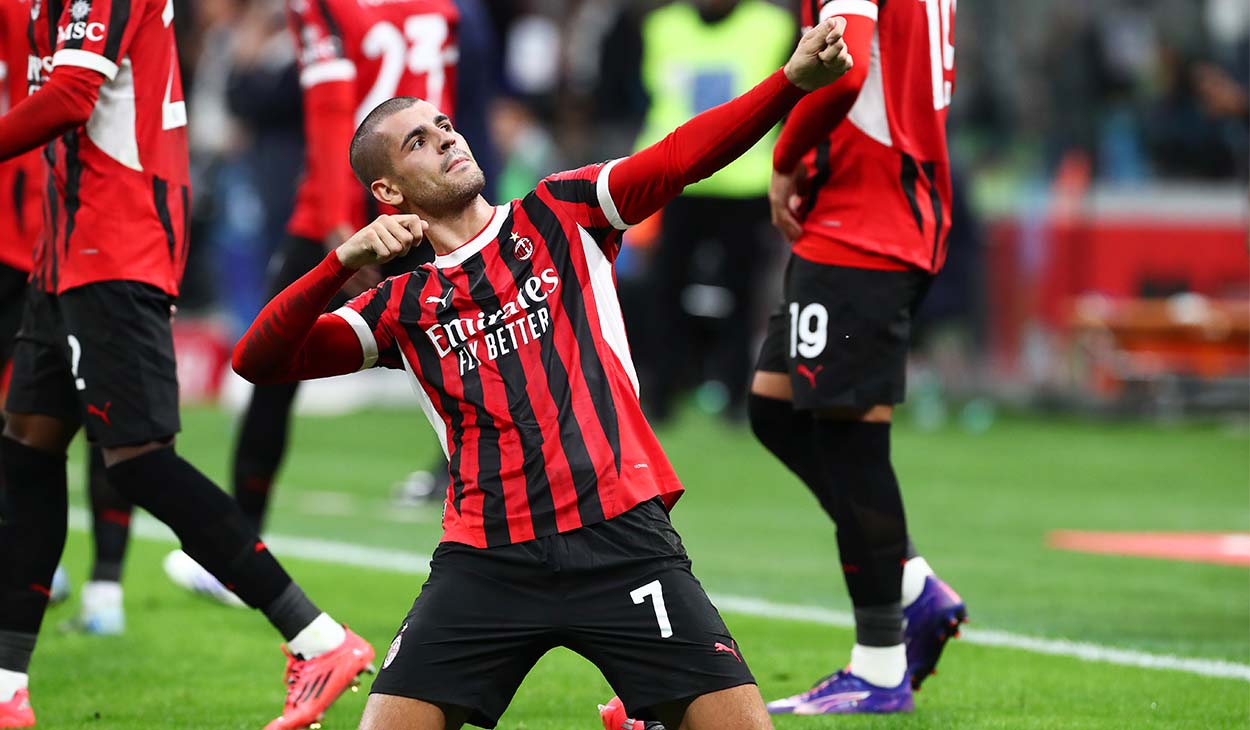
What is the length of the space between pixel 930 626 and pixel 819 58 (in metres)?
1.90

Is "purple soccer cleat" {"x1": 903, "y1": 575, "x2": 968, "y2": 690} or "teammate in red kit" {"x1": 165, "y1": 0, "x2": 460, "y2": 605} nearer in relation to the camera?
"purple soccer cleat" {"x1": 903, "y1": 575, "x2": 968, "y2": 690}

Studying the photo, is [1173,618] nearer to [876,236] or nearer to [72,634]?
[876,236]

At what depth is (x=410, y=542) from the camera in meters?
8.11

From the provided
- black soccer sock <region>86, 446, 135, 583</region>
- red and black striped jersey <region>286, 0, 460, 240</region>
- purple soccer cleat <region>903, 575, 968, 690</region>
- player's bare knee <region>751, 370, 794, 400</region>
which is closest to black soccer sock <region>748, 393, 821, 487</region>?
player's bare knee <region>751, 370, 794, 400</region>

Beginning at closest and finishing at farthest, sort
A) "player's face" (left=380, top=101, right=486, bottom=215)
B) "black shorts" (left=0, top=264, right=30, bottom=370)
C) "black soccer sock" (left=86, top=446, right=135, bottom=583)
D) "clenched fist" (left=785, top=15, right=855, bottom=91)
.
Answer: "clenched fist" (left=785, top=15, right=855, bottom=91)
"player's face" (left=380, top=101, right=486, bottom=215)
"black shorts" (left=0, top=264, right=30, bottom=370)
"black soccer sock" (left=86, top=446, right=135, bottom=583)

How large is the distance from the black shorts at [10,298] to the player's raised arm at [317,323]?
2123 mm

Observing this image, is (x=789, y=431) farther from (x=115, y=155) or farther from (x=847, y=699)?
(x=115, y=155)

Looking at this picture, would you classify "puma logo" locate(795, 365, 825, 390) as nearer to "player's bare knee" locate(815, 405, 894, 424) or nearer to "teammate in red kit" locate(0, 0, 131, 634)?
"player's bare knee" locate(815, 405, 894, 424)

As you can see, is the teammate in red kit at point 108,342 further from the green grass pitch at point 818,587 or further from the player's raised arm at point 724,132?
the player's raised arm at point 724,132

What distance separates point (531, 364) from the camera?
13.3 feet

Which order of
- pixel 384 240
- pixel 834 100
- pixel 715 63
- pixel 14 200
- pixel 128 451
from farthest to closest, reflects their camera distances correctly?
pixel 715 63 → pixel 14 200 → pixel 128 451 → pixel 834 100 → pixel 384 240

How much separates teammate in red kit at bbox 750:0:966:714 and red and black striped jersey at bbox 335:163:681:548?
0.85 m

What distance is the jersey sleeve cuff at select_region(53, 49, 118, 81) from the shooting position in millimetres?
4773

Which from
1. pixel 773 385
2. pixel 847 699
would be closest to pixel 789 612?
pixel 773 385
